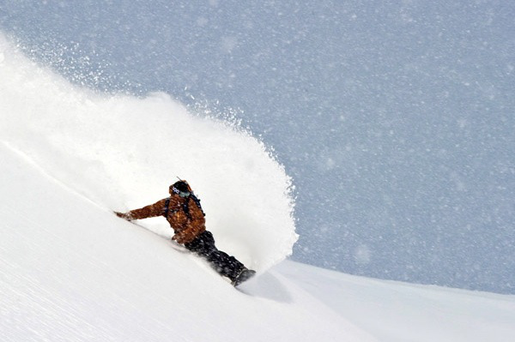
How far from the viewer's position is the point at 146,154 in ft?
34.3

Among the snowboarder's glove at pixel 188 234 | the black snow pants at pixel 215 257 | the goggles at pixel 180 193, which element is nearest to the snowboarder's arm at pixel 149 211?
the goggles at pixel 180 193

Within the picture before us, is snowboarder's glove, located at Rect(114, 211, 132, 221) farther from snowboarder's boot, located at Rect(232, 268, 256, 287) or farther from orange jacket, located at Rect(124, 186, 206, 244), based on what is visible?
snowboarder's boot, located at Rect(232, 268, 256, 287)

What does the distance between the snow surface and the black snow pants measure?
0.13 meters

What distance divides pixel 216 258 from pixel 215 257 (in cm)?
1

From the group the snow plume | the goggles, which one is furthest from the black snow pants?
the snow plume

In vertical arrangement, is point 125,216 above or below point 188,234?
below

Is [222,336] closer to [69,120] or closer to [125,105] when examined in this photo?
[69,120]

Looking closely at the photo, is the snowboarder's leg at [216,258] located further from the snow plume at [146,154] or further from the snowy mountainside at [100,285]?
the snow plume at [146,154]

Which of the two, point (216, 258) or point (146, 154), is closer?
point (216, 258)

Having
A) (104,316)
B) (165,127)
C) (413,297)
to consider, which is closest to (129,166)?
(165,127)

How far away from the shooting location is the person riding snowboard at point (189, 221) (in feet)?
22.0

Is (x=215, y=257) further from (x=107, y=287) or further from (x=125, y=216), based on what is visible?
(x=107, y=287)

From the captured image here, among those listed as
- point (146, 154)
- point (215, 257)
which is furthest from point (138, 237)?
point (146, 154)

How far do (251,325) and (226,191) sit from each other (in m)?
4.62
